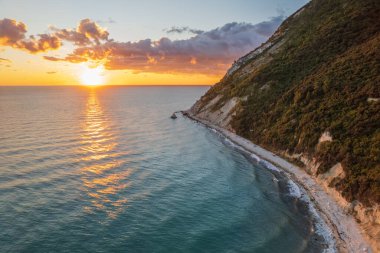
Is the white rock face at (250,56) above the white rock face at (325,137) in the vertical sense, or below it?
above

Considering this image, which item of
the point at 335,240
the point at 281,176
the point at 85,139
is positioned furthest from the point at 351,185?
the point at 85,139

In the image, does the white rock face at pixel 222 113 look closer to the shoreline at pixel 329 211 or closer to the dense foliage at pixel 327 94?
the dense foliage at pixel 327 94

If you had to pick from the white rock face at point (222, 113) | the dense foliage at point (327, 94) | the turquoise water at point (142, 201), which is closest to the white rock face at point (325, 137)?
the dense foliage at point (327, 94)

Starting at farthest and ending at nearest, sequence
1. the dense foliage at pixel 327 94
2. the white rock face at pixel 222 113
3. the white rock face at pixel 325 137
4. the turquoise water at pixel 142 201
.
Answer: the white rock face at pixel 222 113 → the white rock face at pixel 325 137 → the dense foliage at pixel 327 94 → the turquoise water at pixel 142 201

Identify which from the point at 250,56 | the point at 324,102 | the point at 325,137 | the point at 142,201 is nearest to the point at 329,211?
the point at 325,137

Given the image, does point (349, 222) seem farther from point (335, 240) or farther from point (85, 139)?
point (85, 139)

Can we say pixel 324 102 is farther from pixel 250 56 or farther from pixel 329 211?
pixel 250 56
